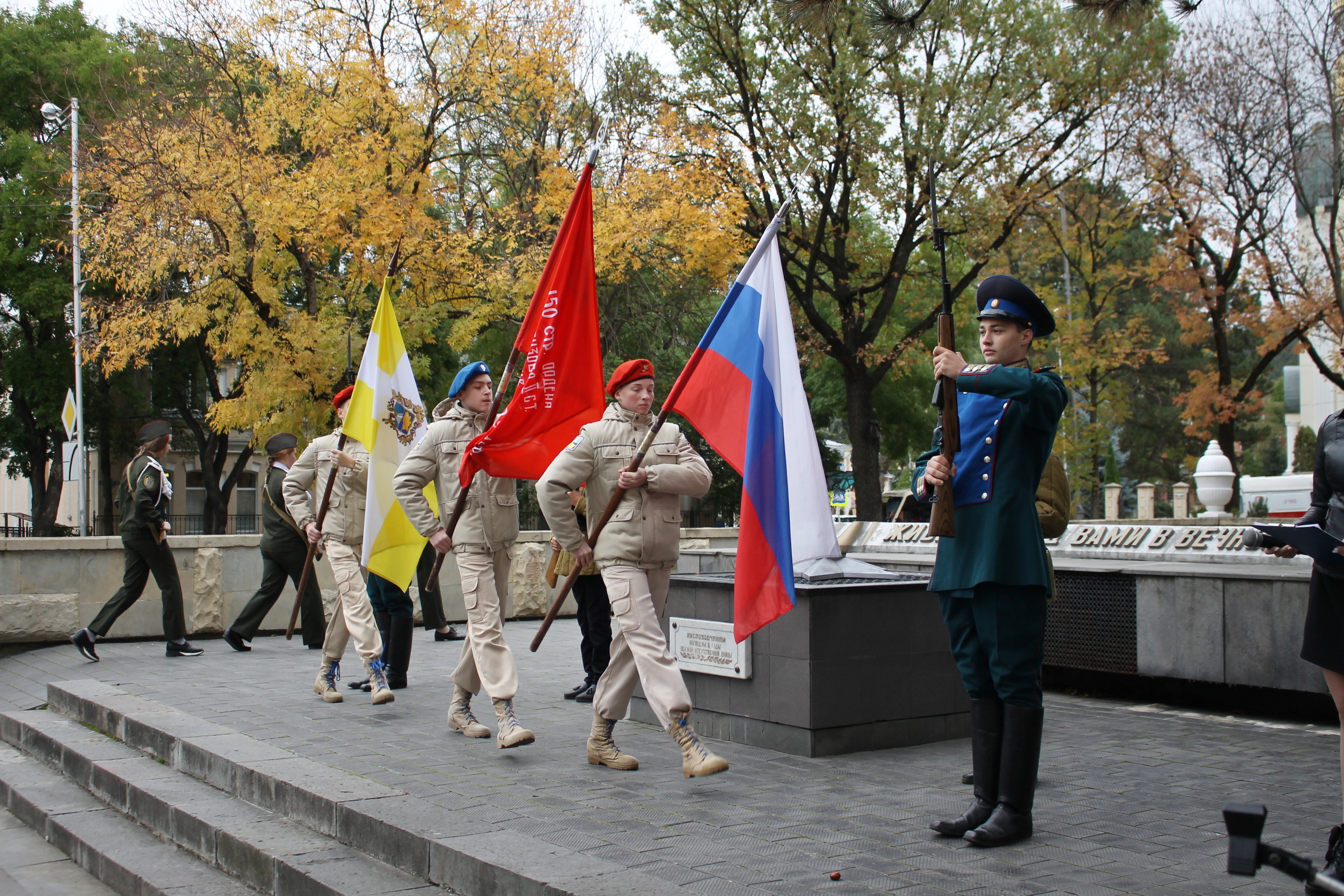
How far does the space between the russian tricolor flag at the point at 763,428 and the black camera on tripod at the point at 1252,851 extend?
3.15 metres

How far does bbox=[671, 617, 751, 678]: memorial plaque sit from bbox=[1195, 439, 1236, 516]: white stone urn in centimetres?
1792

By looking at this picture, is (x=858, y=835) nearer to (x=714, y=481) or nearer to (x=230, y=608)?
(x=230, y=608)

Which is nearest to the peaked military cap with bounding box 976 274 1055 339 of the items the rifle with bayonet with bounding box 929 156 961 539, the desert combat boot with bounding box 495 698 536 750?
the rifle with bayonet with bounding box 929 156 961 539

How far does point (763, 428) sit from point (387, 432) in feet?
12.0

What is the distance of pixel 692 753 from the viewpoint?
5281 mm

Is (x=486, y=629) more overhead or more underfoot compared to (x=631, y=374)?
more underfoot

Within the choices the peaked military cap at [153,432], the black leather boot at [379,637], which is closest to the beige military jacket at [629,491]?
the black leather boot at [379,637]

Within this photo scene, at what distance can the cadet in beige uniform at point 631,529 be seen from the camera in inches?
216

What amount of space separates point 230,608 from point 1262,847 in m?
11.9

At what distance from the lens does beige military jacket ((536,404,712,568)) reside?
5.60 m

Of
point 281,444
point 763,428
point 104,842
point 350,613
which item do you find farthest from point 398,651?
point 763,428

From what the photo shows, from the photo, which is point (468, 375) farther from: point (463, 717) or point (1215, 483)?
point (1215, 483)

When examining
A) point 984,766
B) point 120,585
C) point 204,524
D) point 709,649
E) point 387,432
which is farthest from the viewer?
point 204,524

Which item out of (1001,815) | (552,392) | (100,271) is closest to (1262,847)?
(1001,815)
